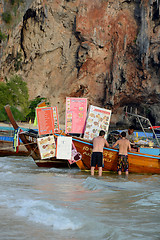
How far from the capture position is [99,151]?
25.5 feet

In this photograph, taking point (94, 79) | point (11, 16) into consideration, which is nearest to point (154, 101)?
point (94, 79)

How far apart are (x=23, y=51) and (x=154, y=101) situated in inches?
747

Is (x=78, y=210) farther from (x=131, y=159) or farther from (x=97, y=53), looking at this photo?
(x=97, y=53)

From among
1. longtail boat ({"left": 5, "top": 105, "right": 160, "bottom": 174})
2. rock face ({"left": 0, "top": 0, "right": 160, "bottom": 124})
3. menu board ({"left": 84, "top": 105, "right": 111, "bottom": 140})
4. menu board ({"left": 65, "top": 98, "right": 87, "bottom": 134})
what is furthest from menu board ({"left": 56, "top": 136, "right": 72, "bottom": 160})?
rock face ({"left": 0, "top": 0, "right": 160, "bottom": 124})

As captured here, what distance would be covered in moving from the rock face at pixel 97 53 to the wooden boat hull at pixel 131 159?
27.9 m

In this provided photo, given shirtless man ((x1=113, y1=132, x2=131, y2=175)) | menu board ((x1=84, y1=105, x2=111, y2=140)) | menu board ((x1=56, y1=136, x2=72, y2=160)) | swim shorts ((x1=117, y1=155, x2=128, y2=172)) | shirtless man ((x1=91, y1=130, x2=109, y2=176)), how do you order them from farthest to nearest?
menu board ((x1=84, y1=105, x2=111, y2=140)) < menu board ((x1=56, y1=136, x2=72, y2=160)) < swim shorts ((x1=117, y1=155, x2=128, y2=172)) < shirtless man ((x1=113, y1=132, x2=131, y2=175)) < shirtless man ((x1=91, y1=130, x2=109, y2=176))

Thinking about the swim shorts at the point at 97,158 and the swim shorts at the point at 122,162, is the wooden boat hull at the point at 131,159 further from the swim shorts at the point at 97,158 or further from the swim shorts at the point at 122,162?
the swim shorts at the point at 97,158

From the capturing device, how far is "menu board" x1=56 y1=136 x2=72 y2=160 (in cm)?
850

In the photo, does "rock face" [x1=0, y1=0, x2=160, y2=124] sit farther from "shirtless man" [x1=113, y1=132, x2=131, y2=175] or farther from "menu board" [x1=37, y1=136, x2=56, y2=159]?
"shirtless man" [x1=113, y1=132, x2=131, y2=175]

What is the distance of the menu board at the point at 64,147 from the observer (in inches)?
335

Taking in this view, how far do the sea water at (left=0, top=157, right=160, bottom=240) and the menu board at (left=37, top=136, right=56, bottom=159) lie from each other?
5.42ft

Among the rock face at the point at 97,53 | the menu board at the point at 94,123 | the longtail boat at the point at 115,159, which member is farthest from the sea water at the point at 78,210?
the rock face at the point at 97,53

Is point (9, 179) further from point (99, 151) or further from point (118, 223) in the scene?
point (118, 223)

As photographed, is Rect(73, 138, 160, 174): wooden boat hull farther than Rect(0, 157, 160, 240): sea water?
Yes
